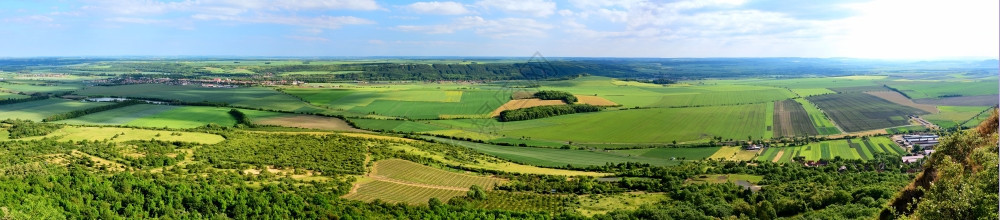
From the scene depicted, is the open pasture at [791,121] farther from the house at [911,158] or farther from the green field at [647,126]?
the house at [911,158]

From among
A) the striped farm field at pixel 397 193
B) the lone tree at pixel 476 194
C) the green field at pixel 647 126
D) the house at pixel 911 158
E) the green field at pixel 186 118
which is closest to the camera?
the striped farm field at pixel 397 193

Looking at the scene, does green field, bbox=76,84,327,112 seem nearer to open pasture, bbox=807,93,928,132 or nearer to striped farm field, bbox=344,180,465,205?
striped farm field, bbox=344,180,465,205

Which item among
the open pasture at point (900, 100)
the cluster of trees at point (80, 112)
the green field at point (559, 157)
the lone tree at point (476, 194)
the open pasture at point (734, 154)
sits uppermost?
the open pasture at point (900, 100)

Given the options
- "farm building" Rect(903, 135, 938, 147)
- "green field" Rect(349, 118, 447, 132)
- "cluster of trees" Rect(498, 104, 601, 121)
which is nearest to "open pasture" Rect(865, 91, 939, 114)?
"farm building" Rect(903, 135, 938, 147)

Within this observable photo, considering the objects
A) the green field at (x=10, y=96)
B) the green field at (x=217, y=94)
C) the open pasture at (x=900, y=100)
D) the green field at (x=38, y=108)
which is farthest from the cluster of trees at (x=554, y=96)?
the green field at (x=10, y=96)

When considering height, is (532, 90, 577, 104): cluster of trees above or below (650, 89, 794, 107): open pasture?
above

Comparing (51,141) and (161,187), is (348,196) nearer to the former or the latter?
(161,187)
